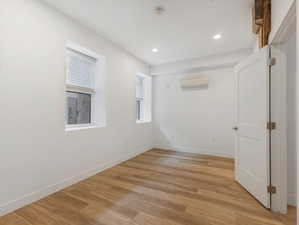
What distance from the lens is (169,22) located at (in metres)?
2.30

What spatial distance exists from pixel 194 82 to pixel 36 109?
11.8 ft

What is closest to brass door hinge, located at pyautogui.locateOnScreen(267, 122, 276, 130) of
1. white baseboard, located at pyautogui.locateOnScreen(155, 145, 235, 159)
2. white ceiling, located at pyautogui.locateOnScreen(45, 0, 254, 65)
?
white ceiling, located at pyautogui.locateOnScreen(45, 0, 254, 65)

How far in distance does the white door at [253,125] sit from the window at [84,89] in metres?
2.48

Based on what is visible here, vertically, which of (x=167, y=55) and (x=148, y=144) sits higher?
(x=167, y=55)

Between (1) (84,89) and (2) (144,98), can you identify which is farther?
(2) (144,98)

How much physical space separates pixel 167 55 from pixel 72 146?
2991mm

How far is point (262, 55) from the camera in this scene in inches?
69.4

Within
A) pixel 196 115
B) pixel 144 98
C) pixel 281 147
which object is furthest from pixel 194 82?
pixel 281 147

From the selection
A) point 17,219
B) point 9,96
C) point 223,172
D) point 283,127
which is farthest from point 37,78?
point 223,172

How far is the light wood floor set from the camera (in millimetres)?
1514

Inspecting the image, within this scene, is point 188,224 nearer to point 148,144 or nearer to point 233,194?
point 233,194

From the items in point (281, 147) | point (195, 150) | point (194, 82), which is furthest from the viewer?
point (195, 150)

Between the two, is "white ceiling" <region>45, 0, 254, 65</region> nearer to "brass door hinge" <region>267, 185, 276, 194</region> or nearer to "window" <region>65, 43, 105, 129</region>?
"window" <region>65, 43, 105, 129</region>

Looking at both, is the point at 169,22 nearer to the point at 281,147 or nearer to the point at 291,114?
the point at 291,114
